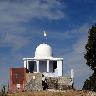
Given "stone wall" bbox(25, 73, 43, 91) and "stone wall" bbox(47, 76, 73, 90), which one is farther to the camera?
"stone wall" bbox(47, 76, 73, 90)

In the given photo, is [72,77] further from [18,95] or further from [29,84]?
[18,95]

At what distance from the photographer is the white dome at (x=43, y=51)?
6925cm

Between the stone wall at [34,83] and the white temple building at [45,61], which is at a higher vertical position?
the white temple building at [45,61]

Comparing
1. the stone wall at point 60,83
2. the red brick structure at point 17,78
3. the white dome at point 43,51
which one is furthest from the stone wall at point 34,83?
the white dome at point 43,51

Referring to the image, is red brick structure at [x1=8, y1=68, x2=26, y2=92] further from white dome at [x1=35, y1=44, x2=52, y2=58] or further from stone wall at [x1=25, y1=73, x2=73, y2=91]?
white dome at [x1=35, y1=44, x2=52, y2=58]

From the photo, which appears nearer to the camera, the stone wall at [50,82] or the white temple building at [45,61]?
the stone wall at [50,82]

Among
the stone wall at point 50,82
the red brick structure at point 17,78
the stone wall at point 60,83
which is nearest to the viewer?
the stone wall at point 50,82

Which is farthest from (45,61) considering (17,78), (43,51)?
(17,78)

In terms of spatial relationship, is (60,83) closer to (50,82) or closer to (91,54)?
(50,82)

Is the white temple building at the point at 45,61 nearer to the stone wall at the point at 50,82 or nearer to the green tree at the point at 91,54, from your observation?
the stone wall at the point at 50,82

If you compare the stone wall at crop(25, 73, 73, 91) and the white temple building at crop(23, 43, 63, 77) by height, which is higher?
the white temple building at crop(23, 43, 63, 77)

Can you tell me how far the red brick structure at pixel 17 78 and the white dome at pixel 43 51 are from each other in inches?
326

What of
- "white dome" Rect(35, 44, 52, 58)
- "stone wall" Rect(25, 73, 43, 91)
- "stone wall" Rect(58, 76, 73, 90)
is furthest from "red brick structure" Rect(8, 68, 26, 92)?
"white dome" Rect(35, 44, 52, 58)

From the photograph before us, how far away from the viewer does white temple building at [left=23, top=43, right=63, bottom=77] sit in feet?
227
